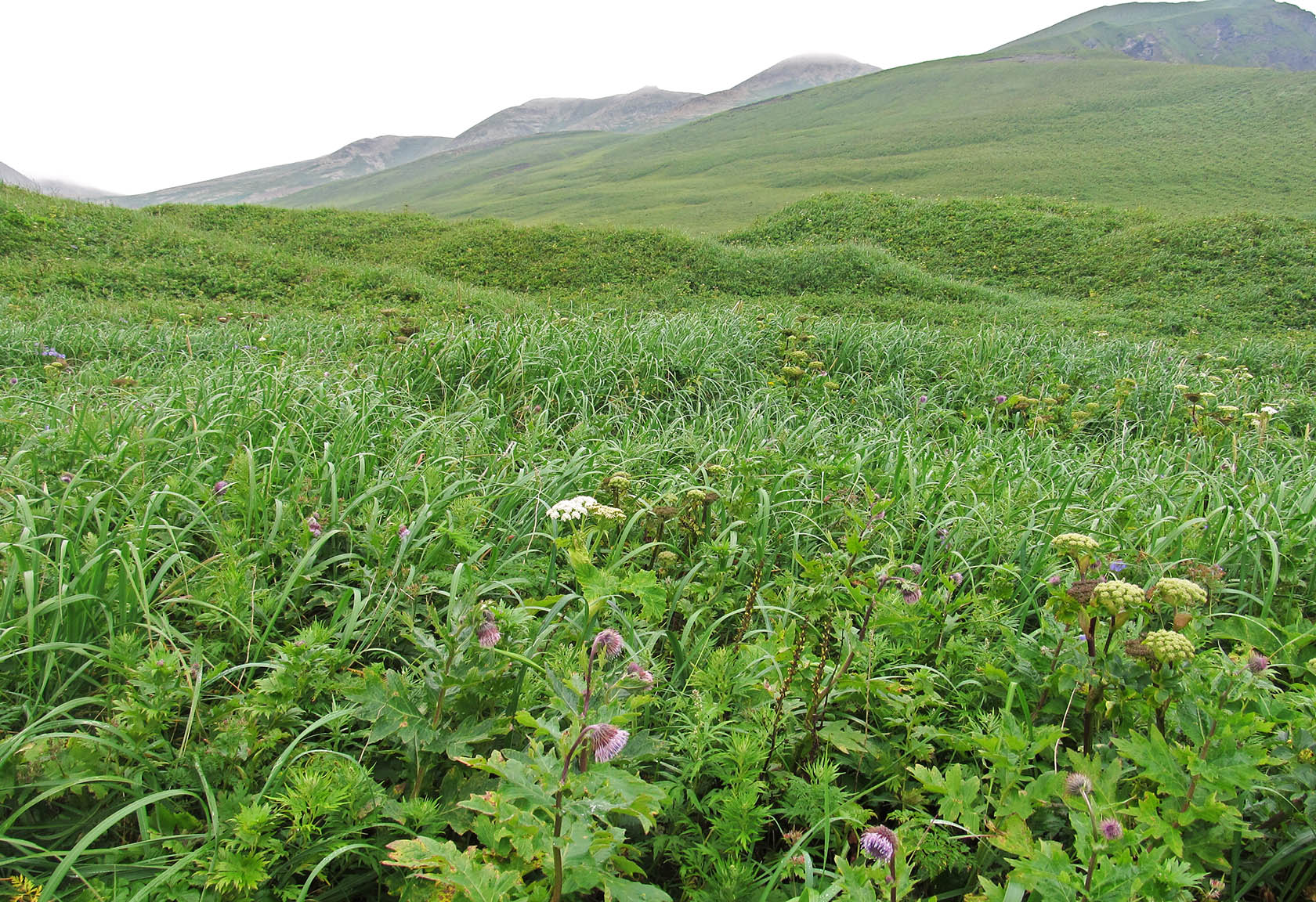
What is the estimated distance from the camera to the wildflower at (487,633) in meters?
1.40

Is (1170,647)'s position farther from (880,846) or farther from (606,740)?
(606,740)

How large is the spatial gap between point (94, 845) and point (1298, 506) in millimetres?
4730

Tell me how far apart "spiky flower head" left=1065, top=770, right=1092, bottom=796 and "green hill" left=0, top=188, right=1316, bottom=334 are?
792cm

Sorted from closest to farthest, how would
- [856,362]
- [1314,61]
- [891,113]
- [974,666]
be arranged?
[974,666]
[856,362]
[891,113]
[1314,61]

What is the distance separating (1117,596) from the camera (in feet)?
4.78

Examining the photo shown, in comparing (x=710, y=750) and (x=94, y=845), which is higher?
(x=94, y=845)

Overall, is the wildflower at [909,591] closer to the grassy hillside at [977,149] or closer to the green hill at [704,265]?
the green hill at [704,265]

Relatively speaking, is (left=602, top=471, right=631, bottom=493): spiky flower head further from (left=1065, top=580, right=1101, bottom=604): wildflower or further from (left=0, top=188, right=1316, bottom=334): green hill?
(left=0, top=188, right=1316, bottom=334): green hill

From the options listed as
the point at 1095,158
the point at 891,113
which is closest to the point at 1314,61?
the point at 891,113

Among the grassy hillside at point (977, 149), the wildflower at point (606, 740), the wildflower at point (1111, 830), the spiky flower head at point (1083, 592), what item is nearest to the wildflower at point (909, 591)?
the spiky flower head at point (1083, 592)

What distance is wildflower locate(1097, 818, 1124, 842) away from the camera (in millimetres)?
1126

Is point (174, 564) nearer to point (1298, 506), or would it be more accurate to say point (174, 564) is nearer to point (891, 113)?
point (1298, 506)

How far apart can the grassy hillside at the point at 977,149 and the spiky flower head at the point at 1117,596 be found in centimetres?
2513

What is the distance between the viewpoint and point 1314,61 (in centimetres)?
10788
